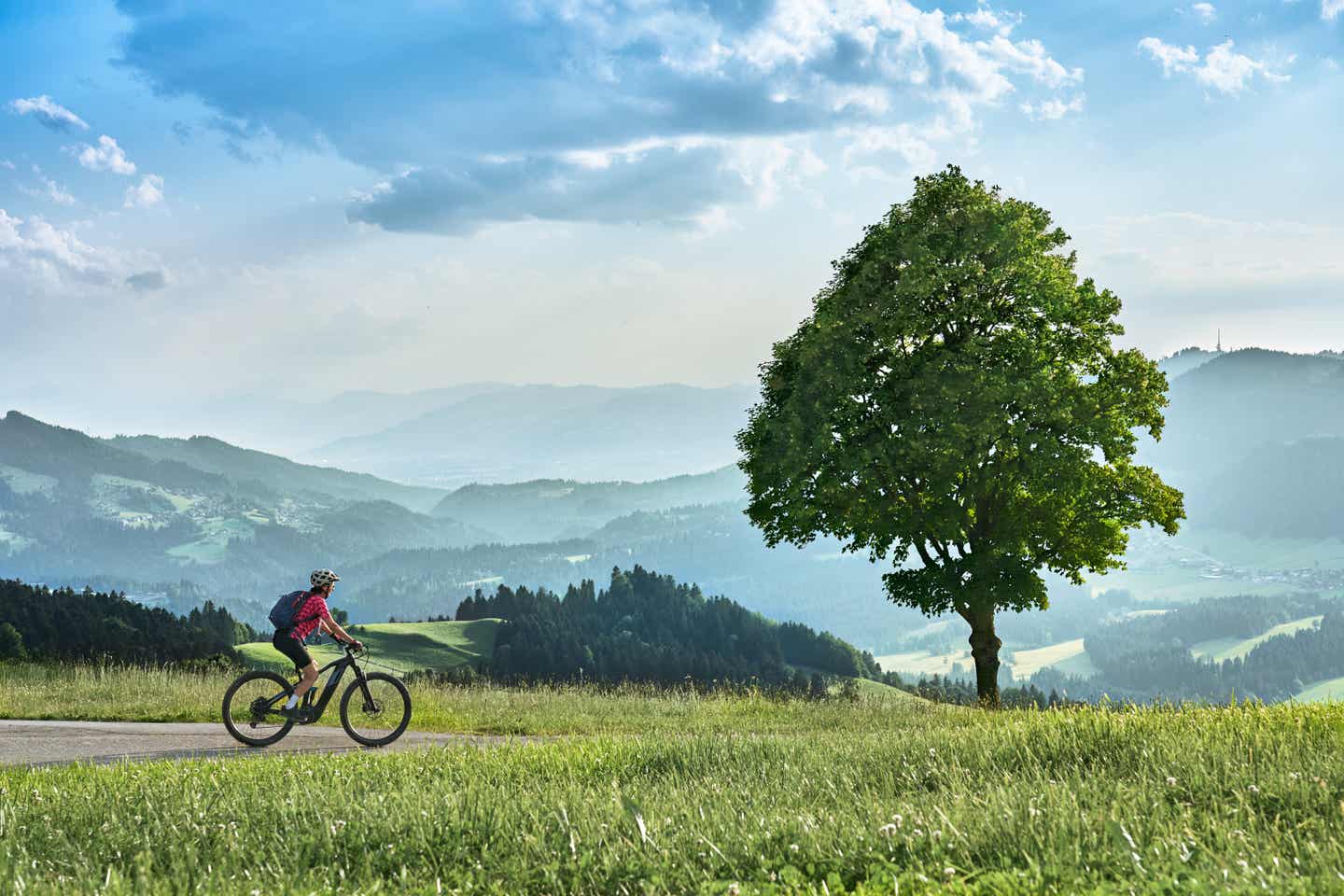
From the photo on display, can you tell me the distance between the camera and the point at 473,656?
150125mm

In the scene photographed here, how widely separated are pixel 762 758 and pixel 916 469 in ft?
60.5

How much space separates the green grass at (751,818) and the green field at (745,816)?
25mm

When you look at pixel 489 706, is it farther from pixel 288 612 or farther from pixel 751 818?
pixel 751 818

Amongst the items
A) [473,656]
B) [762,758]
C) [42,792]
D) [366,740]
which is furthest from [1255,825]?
[473,656]

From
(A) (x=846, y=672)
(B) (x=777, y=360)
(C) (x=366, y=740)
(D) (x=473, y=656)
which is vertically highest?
(B) (x=777, y=360)

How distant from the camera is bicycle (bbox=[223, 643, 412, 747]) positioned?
15.2m

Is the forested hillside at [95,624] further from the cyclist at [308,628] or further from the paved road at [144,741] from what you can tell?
the cyclist at [308,628]

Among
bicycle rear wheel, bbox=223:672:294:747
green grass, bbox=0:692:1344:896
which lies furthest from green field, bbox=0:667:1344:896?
bicycle rear wheel, bbox=223:672:294:747

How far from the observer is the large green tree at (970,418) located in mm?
26562

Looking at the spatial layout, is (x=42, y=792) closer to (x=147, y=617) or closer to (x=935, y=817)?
(x=935, y=817)

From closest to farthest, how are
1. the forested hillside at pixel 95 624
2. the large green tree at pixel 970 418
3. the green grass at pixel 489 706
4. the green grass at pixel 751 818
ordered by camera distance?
the green grass at pixel 751 818, the green grass at pixel 489 706, the large green tree at pixel 970 418, the forested hillside at pixel 95 624

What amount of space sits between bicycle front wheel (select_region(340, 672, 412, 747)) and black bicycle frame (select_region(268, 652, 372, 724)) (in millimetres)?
113

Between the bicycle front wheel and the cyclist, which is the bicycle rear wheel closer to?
the cyclist

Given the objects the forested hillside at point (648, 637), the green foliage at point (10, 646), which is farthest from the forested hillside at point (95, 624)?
the forested hillside at point (648, 637)
